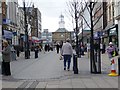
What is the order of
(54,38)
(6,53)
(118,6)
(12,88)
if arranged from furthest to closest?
(54,38) → (118,6) → (6,53) → (12,88)

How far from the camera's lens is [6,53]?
16.5 metres

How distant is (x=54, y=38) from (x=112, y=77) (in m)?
147

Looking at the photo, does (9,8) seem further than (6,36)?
Yes

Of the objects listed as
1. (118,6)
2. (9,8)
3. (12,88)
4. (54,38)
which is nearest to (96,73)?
(12,88)

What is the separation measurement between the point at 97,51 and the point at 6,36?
33.4 meters

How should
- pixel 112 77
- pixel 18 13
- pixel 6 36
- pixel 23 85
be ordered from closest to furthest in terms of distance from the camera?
pixel 23 85 → pixel 112 77 → pixel 6 36 → pixel 18 13

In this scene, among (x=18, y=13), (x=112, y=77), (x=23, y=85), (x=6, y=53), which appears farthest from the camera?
(x=18, y=13)

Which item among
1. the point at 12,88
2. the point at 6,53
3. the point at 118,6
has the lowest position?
the point at 12,88

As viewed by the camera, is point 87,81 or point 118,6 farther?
point 118,6

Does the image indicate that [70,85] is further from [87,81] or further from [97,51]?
[97,51]

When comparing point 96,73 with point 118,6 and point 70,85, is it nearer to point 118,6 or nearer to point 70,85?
point 70,85

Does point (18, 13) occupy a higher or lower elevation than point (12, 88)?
higher

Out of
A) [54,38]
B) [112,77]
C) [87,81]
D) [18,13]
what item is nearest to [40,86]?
[87,81]

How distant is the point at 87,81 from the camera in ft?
45.1
